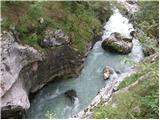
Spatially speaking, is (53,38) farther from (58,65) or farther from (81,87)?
(81,87)

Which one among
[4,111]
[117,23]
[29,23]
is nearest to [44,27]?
[29,23]

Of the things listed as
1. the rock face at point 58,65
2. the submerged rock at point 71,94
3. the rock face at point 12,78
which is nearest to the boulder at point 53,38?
the rock face at point 58,65

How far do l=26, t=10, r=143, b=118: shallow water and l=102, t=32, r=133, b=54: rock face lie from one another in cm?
30

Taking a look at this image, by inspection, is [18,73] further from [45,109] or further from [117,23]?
[117,23]

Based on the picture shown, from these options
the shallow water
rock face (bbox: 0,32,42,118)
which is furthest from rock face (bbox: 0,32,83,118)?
the shallow water

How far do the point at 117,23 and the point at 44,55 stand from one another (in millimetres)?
8591

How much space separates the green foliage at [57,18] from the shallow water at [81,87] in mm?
983

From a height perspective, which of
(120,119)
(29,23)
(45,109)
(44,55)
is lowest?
(45,109)

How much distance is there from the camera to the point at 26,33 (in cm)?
1620

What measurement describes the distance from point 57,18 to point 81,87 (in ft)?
11.5

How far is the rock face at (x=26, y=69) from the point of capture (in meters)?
14.0

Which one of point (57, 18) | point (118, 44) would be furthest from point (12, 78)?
point (118, 44)

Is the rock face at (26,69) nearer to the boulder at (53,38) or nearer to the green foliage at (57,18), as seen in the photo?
the boulder at (53,38)

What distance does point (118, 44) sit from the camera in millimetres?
20156
